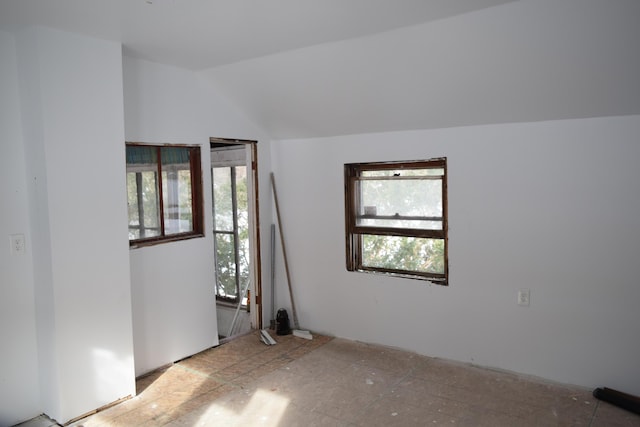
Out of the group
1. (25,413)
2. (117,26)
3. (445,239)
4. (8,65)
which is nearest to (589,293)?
(445,239)

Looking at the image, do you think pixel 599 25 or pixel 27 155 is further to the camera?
pixel 27 155

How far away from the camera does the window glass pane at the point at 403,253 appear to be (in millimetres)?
3961

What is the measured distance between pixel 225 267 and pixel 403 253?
2.56 meters

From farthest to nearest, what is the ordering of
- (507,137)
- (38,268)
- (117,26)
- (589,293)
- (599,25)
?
(507,137) → (589,293) → (38,268) → (117,26) → (599,25)

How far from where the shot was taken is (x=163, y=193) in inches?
154

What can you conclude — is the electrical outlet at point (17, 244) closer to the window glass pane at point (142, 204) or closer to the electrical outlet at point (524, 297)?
the window glass pane at point (142, 204)

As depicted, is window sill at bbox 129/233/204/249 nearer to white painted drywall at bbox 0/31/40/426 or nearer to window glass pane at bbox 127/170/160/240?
window glass pane at bbox 127/170/160/240

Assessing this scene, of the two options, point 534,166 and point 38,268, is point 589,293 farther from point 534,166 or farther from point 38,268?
point 38,268

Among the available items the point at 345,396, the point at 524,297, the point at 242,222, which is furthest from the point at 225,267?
the point at 524,297

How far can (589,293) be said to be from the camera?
10.6 feet

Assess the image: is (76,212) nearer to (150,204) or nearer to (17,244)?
(17,244)

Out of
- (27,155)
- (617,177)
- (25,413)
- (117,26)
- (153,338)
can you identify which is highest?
(117,26)

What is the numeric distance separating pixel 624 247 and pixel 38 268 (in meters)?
3.67

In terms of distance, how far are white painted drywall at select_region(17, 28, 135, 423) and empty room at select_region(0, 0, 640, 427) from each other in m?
0.01
